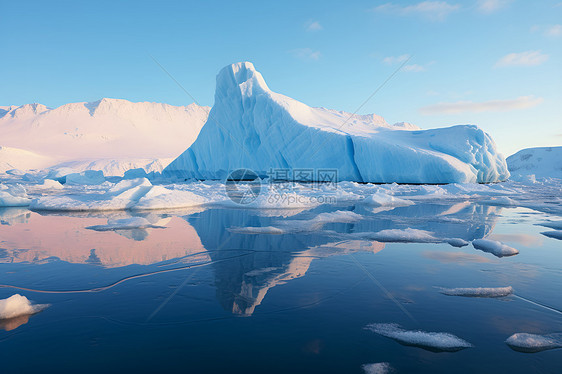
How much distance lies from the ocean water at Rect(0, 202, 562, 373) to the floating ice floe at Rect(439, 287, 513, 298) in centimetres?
8

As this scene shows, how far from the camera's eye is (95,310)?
293 cm

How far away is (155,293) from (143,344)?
1.02 metres

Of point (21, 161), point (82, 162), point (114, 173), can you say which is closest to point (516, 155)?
point (114, 173)

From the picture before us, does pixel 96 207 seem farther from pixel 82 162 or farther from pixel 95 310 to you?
pixel 82 162

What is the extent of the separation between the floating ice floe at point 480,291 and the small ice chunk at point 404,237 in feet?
8.02

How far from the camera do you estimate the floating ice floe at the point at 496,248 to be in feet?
16.4

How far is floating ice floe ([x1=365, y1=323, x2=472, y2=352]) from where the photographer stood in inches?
91.7

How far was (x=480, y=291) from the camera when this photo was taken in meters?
3.38

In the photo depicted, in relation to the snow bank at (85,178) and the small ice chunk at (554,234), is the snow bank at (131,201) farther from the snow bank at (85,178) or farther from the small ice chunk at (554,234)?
the snow bank at (85,178)

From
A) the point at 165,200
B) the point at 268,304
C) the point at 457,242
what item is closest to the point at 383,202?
the point at 457,242

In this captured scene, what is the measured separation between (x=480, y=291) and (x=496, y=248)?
2.16m

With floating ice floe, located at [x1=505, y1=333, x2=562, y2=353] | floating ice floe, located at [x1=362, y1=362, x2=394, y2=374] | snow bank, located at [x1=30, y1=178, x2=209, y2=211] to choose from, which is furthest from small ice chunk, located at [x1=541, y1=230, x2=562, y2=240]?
snow bank, located at [x1=30, y1=178, x2=209, y2=211]

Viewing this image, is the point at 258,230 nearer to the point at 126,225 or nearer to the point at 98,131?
the point at 126,225

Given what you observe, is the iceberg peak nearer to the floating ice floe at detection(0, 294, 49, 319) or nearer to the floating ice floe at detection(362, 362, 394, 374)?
the floating ice floe at detection(0, 294, 49, 319)
